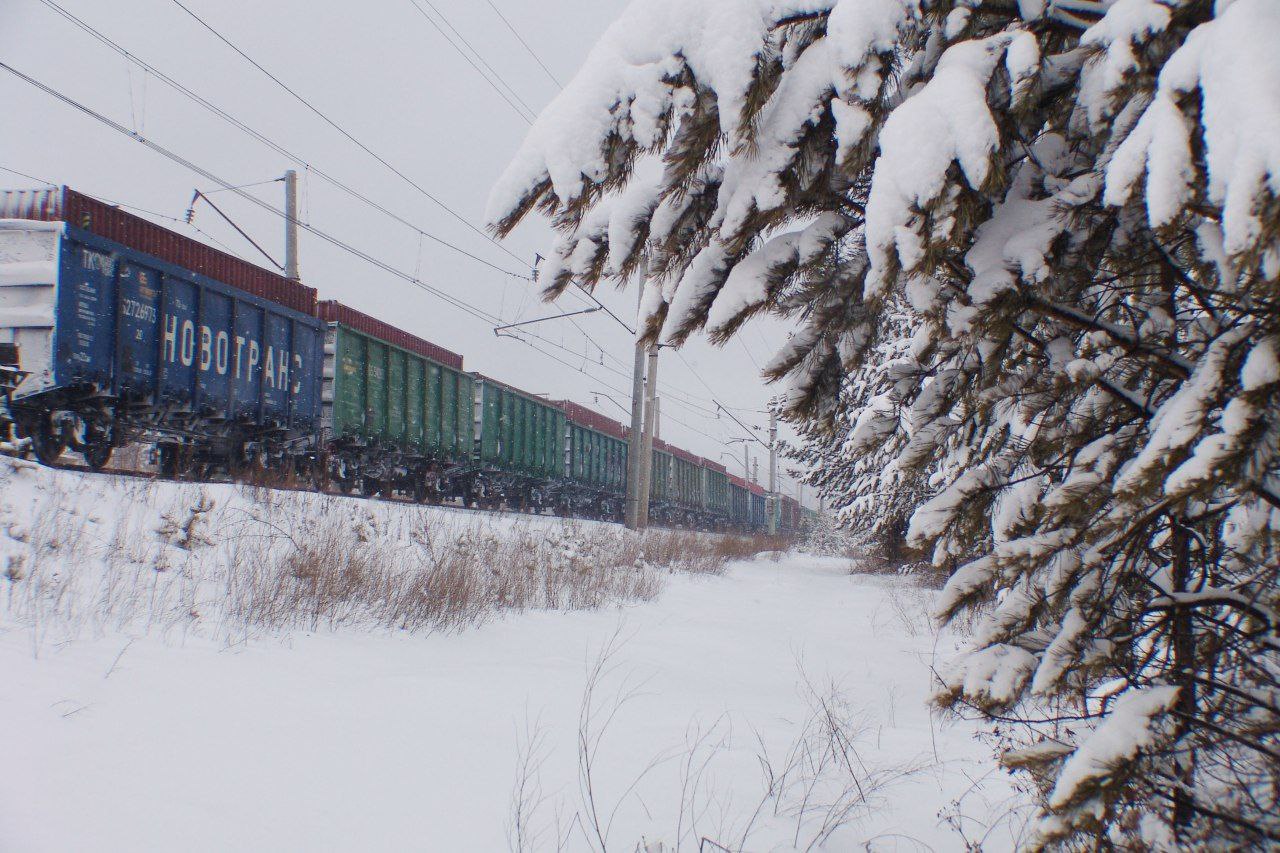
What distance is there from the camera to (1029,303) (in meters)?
1.53

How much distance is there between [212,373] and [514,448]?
1012 centimetres

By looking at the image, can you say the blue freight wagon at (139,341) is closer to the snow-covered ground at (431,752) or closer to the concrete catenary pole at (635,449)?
the snow-covered ground at (431,752)

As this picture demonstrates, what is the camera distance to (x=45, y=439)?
867 cm

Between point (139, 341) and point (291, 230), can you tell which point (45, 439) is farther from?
point (291, 230)

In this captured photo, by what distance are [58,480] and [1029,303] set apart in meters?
7.70

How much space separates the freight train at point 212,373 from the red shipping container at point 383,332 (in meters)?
0.04

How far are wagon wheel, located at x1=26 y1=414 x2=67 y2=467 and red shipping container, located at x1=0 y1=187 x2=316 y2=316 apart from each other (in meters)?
2.31

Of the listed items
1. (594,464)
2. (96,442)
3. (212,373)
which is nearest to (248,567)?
(96,442)

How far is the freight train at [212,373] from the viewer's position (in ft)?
27.2

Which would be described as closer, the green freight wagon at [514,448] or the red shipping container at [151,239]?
the red shipping container at [151,239]

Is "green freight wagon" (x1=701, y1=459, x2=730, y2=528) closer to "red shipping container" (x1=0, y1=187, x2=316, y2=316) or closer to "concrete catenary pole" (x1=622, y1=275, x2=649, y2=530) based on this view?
"concrete catenary pole" (x1=622, y1=275, x2=649, y2=530)

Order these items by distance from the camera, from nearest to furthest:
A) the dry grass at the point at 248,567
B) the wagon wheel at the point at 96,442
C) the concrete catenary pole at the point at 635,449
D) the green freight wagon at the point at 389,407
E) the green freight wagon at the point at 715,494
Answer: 1. the dry grass at the point at 248,567
2. the wagon wheel at the point at 96,442
3. the green freight wagon at the point at 389,407
4. the concrete catenary pole at the point at 635,449
5. the green freight wagon at the point at 715,494

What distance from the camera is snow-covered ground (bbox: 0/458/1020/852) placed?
2.29 metres

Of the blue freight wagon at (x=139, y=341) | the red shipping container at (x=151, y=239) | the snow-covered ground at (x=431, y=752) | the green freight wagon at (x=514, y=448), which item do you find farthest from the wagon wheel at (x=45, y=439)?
the green freight wagon at (x=514, y=448)
